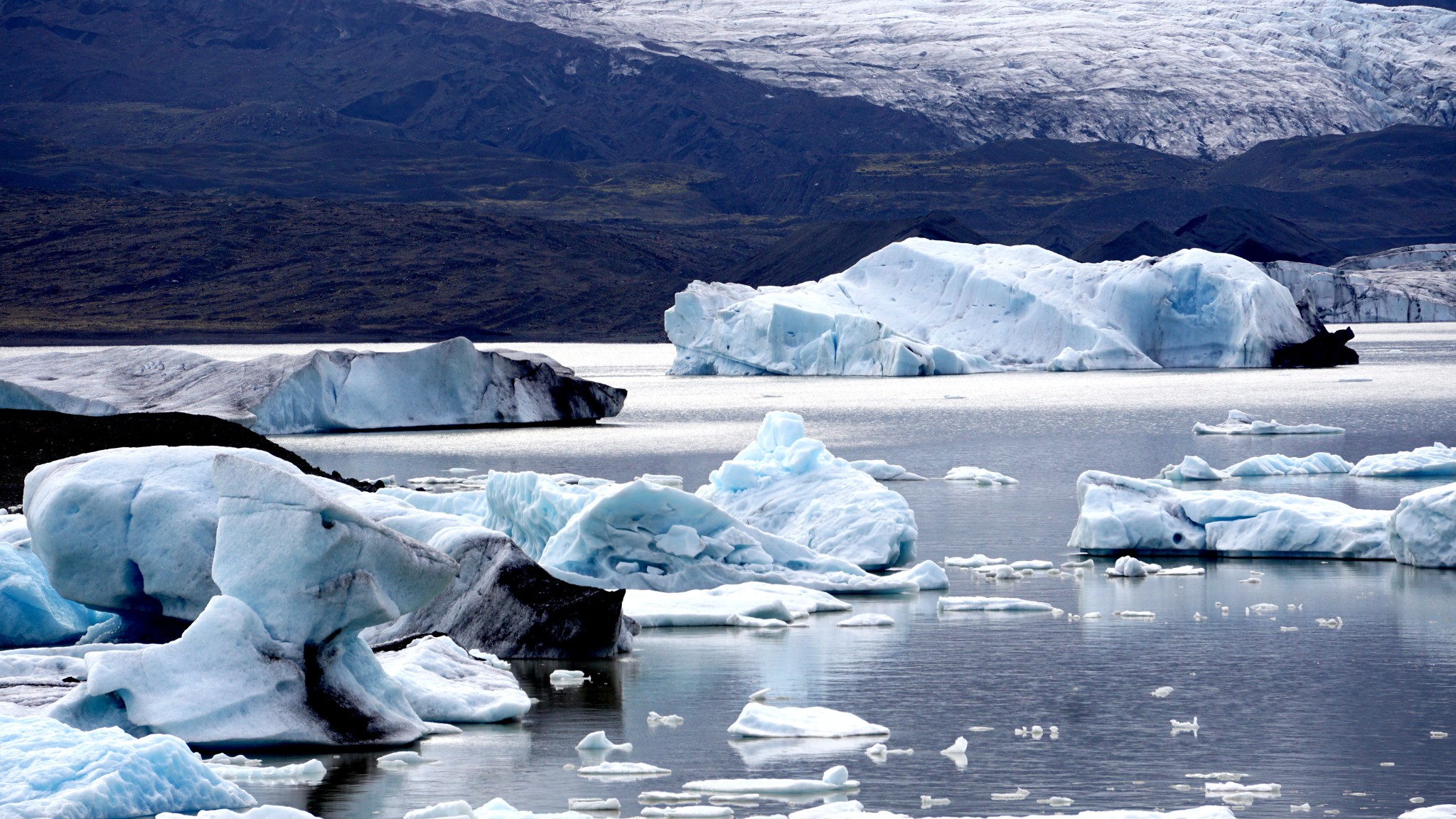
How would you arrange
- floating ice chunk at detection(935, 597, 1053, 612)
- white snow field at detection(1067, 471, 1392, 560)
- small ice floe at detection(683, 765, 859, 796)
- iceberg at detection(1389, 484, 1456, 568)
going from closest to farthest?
small ice floe at detection(683, 765, 859, 796)
floating ice chunk at detection(935, 597, 1053, 612)
iceberg at detection(1389, 484, 1456, 568)
white snow field at detection(1067, 471, 1392, 560)

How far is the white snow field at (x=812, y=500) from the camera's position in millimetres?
13711

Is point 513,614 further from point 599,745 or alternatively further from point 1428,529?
point 1428,529

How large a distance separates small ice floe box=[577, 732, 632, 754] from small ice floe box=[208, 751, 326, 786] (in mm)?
1131

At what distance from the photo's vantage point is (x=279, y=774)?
704 cm

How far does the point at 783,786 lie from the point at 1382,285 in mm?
77882

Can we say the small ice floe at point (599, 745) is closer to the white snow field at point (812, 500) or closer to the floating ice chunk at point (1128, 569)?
the white snow field at point (812, 500)

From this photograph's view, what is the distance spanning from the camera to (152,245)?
103 metres

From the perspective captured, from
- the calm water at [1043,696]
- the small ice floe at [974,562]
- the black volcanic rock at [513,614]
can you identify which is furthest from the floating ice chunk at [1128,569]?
the black volcanic rock at [513,614]

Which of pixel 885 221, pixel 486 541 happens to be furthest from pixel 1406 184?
pixel 486 541

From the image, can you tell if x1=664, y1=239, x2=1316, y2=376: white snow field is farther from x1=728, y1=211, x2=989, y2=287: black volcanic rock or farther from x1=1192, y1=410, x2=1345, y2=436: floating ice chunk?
x1=728, y1=211, x2=989, y2=287: black volcanic rock

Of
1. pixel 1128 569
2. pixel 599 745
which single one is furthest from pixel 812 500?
pixel 599 745

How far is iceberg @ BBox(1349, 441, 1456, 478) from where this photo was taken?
2075 cm

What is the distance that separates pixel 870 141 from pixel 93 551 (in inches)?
6580

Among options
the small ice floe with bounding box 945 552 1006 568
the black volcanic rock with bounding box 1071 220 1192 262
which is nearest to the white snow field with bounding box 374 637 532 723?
the small ice floe with bounding box 945 552 1006 568
